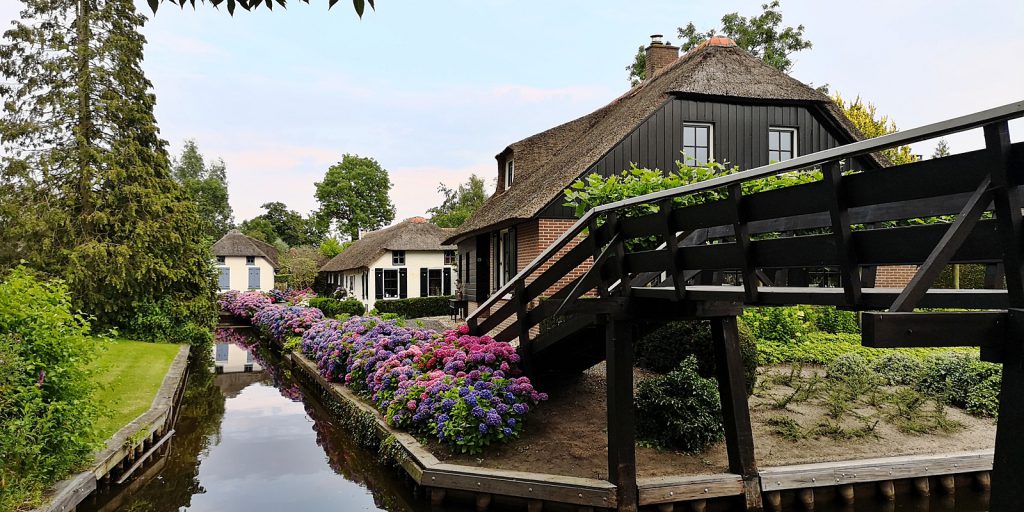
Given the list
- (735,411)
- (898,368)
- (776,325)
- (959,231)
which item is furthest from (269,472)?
(898,368)

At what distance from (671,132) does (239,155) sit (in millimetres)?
63226

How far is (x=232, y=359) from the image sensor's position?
1986 centimetres

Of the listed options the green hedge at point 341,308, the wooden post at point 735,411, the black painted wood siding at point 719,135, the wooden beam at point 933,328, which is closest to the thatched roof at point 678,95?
the black painted wood siding at point 719,135

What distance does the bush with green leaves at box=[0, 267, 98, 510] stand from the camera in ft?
17.4

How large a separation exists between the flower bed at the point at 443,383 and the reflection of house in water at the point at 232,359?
6399 mm

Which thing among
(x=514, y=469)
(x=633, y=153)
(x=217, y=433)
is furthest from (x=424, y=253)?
(x=514, y=469)

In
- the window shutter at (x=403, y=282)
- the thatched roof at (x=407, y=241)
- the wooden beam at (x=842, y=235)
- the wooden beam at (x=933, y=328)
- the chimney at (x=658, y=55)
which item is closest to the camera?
the wooden beam at (x=933, y=328)

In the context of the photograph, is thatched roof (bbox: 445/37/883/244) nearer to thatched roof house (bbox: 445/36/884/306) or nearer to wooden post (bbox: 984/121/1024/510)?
thatched roof house (bbox: 445/36/884/306)

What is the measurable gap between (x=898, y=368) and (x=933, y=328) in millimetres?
8611

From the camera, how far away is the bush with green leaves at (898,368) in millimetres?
10125

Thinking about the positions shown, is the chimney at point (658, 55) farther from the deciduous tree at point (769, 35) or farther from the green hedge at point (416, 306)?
the green hedge at point (416, 306)

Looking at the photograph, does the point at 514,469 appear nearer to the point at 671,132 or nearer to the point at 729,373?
the point at 729,373

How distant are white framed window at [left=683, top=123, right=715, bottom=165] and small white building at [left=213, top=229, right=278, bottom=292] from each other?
36.6m

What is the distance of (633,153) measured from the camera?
14.3 meters
